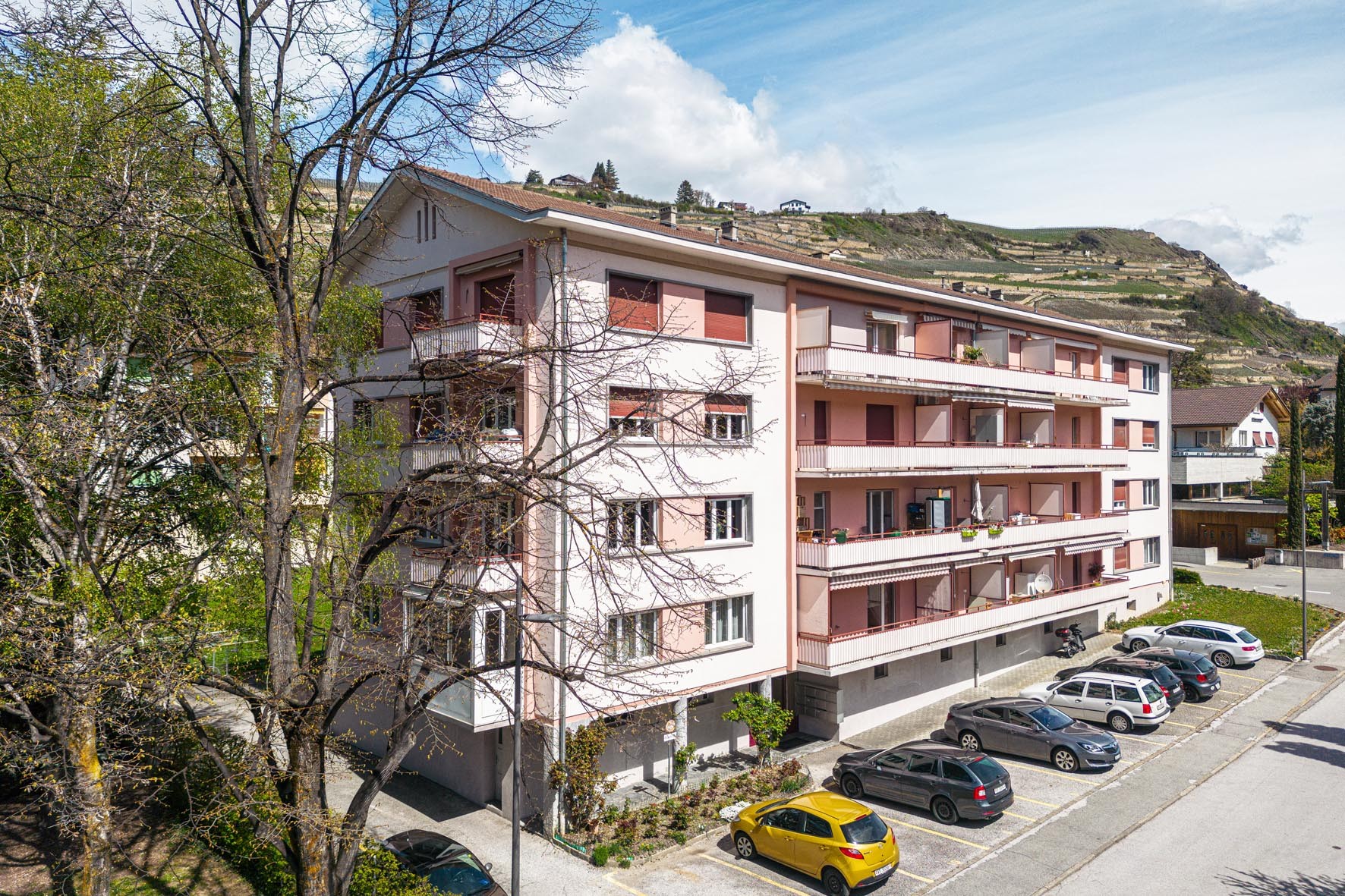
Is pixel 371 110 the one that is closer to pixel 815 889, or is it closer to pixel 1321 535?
pixel 815 889

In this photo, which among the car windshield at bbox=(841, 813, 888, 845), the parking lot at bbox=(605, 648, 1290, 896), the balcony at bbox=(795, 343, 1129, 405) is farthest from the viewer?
the balcony at bbox=(795, 343, 1129, 405)

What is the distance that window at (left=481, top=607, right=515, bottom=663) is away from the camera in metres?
16.7

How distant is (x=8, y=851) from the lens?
16.0 m

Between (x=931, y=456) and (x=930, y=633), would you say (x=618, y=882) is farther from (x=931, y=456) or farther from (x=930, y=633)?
(x=931, y=456)

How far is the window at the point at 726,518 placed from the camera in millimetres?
20087

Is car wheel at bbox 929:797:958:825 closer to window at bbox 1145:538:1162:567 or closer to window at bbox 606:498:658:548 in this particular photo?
window at bbox 606:498:658:548

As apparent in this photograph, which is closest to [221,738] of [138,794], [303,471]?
[138,794]

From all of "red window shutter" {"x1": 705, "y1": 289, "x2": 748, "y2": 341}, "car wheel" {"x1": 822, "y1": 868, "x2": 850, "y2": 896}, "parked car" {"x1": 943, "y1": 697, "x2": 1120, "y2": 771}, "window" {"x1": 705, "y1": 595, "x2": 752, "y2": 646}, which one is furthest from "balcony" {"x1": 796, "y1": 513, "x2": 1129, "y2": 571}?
"car wheel" {"x1": 822, "y1": 868, "x2": 850, "y2": 896}

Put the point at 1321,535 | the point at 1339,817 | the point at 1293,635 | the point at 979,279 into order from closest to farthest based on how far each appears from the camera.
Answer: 1. the point at 1339,817
2. the point at 1293,635
3. the point at 1321,535
4. the point at 979,279

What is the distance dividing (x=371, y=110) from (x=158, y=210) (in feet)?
9.49

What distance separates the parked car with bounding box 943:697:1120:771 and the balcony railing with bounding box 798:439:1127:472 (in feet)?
21.8

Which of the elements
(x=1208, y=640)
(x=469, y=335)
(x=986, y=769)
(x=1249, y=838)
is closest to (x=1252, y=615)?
(x=1208, y=640)

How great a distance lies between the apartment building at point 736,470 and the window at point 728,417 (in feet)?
0.22

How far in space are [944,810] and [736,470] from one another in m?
8.67
